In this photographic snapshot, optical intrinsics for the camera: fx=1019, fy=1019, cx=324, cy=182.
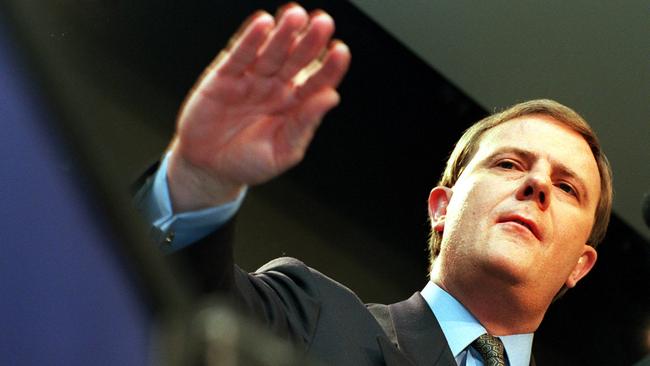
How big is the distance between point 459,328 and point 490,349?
0.07 metres

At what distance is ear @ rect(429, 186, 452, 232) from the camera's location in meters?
1.96

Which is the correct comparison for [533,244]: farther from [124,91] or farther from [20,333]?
[20,333]

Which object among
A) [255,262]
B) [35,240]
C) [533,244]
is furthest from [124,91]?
[35,240]

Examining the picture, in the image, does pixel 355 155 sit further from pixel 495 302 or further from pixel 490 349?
pixel 490 349

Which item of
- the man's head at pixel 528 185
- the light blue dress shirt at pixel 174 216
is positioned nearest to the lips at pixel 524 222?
Result: the man's head at pixel 528 185

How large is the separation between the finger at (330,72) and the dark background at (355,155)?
1.42m

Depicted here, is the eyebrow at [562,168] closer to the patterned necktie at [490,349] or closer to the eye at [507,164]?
the eye at [507,164]

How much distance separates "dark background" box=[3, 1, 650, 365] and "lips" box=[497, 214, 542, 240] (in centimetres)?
87

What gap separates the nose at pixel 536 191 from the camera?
1.75 metres

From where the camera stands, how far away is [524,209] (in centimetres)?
173

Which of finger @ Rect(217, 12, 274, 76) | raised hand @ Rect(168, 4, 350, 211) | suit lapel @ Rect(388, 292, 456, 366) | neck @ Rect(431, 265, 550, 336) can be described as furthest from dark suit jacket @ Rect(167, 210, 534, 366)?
finger @ Rect(217, 12, 274, 76)

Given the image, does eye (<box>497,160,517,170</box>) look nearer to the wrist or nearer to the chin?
the chin

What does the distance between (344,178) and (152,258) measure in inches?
90.6

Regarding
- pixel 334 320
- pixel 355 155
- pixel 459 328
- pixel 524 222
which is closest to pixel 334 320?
pixel 334 320
